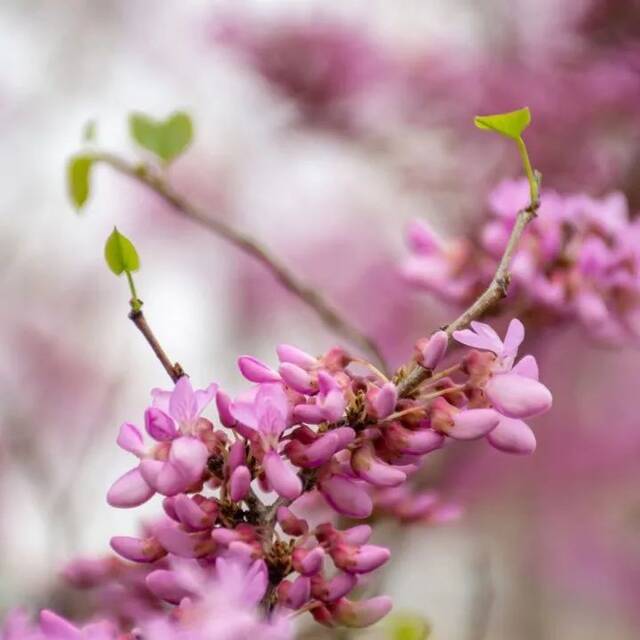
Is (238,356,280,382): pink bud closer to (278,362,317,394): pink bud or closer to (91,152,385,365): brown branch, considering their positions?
(278,362,317,394): pink bud

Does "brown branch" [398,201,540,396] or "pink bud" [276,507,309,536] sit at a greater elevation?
"brown branch" [398,201,540,396]

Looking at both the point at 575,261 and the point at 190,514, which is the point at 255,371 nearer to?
the point at 190,514

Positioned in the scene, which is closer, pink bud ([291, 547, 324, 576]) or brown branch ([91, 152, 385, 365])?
pink bud ([291, 547, 324, 576])

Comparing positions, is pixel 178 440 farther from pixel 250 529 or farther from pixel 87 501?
pixel 87 501

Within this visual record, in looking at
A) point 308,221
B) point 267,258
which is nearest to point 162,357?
point 267,258

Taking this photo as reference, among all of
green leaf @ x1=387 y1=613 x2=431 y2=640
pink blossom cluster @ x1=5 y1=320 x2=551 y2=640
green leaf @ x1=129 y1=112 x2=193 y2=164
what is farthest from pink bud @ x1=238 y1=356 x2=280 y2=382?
green leaf @ x1=129 y1=112 x2=193 y2=164

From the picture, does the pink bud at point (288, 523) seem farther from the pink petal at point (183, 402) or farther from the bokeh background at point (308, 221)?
the bokeh background at point (308, 221)

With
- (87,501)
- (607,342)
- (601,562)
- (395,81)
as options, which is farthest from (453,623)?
(607,342)
